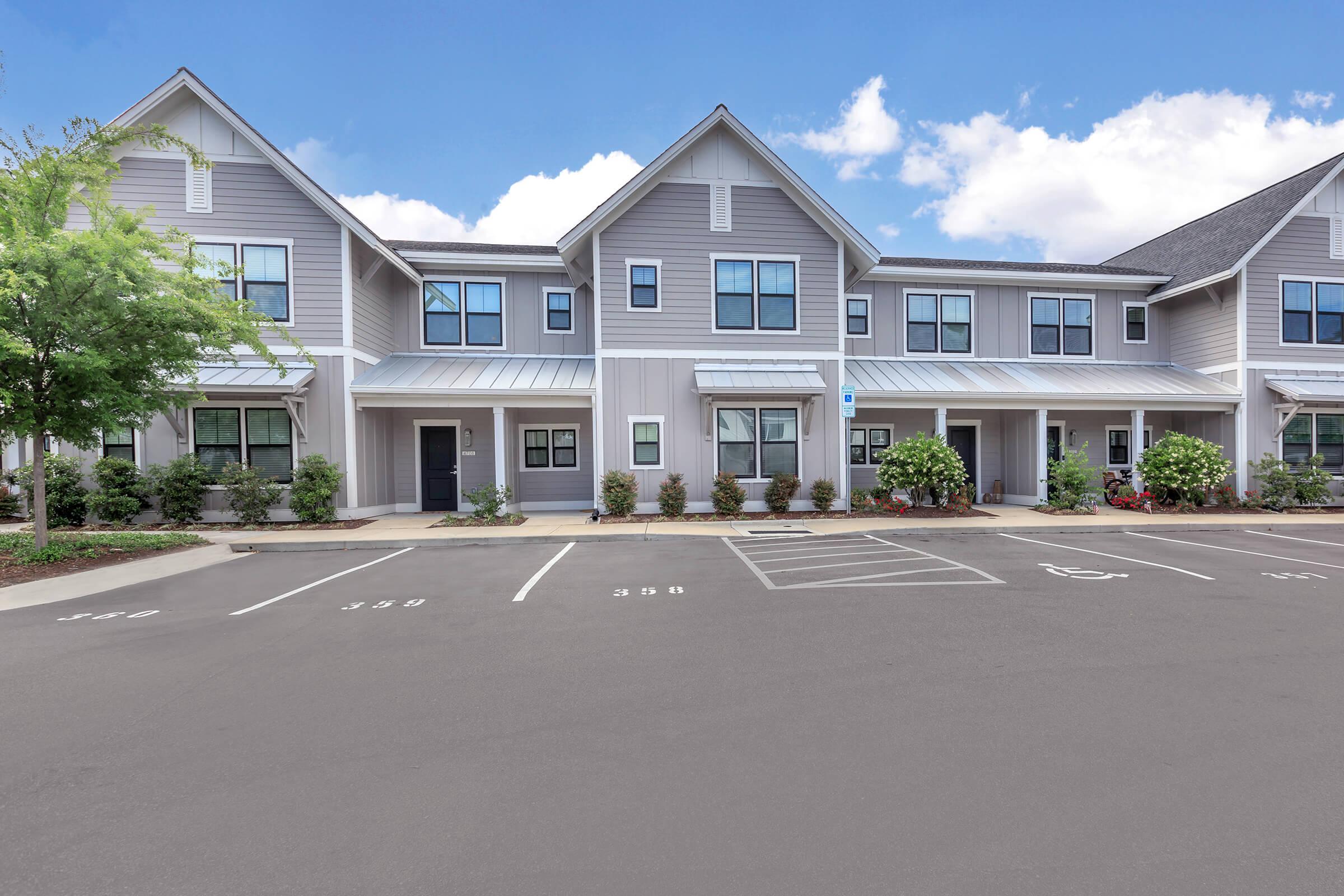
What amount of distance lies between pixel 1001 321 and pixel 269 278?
1885cm

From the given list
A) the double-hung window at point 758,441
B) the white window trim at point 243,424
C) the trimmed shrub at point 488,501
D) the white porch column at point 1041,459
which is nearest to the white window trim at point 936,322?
the white porch column at point 1041,459

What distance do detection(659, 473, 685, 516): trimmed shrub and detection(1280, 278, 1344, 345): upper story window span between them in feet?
54.0

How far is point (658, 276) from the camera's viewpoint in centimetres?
1409

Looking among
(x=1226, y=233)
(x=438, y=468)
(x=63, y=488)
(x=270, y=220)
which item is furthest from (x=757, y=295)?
(x=63, y=488)

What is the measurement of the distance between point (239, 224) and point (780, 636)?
588 inches

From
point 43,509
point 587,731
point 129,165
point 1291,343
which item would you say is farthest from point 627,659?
point 1291,343

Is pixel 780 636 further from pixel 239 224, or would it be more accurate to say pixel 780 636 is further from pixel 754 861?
pixel 239 224

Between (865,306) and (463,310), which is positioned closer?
(463,310)

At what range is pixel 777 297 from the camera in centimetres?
1444

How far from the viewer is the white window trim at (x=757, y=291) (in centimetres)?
1424

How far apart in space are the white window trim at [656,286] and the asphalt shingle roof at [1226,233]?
14460mm

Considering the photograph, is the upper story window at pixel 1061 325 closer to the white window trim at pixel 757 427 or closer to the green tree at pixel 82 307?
the white window trim at pixel 757 427

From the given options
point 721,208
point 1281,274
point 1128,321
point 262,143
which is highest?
point 262,143

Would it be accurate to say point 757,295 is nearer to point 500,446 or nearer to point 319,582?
point 500,446
